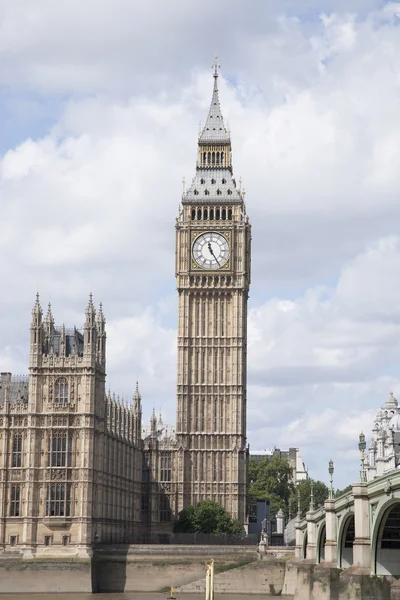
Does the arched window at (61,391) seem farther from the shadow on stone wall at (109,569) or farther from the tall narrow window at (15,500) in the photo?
the shadow on stone wall at (109,569)

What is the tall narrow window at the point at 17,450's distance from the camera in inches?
4284

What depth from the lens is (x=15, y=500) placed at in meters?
108

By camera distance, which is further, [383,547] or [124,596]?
[124,596]

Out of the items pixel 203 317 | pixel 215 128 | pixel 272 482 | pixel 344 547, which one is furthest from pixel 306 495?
pixel 344 547

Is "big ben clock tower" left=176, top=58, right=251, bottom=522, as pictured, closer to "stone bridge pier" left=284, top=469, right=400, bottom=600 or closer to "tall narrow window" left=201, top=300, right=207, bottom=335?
"tall narrow window" left=201, top=300, right=207, bottom=335

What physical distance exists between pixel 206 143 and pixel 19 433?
54243 millimetres

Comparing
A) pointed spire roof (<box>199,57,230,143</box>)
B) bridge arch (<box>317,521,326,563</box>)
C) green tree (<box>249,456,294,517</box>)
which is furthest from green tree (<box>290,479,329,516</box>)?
bridge arch (<box>317,521,326,563</box>)

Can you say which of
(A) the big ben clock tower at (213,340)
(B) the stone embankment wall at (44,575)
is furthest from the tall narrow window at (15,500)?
(A) the big ben clock tower at (213,340)

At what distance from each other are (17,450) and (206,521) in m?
29.9

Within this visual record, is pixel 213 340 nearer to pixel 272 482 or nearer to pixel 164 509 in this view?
pixel 164 509

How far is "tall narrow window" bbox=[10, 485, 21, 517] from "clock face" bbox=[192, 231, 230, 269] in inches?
1732

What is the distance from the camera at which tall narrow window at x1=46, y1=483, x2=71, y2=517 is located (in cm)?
10788

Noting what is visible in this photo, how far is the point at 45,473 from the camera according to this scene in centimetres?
10812

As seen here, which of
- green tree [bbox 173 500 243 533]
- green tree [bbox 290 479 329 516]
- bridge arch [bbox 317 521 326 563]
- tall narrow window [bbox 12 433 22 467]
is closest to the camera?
bridge arch [bbox 317 521 326 563]
